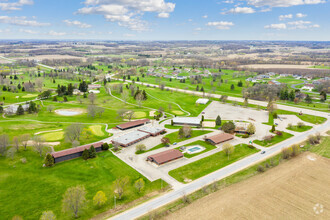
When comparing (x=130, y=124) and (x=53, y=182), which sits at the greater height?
(x=130, y=124)

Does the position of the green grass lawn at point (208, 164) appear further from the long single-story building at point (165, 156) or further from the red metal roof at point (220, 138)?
the red metal roof at point (220, 138)

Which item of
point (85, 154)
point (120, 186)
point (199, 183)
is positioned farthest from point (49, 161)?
point (199, 183)

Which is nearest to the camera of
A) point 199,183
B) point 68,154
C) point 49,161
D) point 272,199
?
point 272,199

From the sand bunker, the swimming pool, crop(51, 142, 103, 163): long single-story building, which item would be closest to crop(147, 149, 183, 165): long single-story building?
the swimming pool

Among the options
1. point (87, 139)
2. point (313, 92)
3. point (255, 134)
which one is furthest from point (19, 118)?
point (313, 92)

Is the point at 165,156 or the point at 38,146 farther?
the point at 38,146

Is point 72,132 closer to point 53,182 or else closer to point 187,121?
point 53,182

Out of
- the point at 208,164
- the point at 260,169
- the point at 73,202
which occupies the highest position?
the point at 73,202
